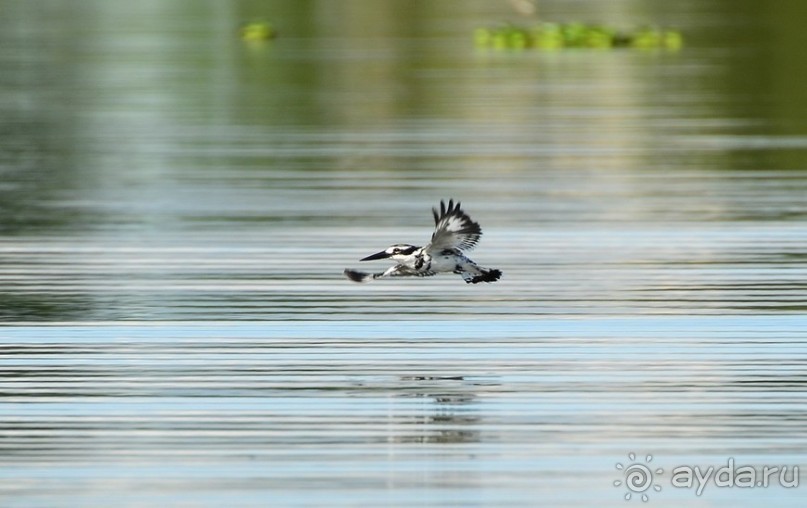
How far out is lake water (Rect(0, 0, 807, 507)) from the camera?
8.15 metres

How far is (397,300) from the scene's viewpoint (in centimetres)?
1212

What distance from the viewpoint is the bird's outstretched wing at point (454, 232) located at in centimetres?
997

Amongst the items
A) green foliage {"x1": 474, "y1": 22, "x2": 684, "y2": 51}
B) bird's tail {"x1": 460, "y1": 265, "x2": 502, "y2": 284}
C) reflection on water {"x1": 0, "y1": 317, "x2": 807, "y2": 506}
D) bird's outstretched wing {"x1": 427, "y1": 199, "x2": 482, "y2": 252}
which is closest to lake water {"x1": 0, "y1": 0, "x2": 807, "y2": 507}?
reflection on water {"x1": 0, "y1": 317, "x2": 807, "y2": 506}

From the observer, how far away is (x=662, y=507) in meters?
7.59

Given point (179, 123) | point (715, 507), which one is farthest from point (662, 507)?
point (179, 123)

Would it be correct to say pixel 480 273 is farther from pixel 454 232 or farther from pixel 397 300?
pixel 397 300

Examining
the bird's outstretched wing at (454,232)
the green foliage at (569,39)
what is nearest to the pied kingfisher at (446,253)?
the bird's outstretched wing at (454,232)

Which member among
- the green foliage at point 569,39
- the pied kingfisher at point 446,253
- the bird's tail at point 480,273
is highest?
the green foliage at point 569,39

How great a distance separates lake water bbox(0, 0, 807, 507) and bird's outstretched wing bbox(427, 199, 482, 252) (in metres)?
0.56

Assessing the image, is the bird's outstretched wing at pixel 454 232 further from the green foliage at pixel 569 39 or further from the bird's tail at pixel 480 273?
the green foliage at pixel 569 39

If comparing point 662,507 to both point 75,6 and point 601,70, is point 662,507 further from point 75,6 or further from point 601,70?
point 75,6

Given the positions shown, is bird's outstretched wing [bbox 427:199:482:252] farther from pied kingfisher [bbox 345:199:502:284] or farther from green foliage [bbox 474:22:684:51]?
green foliage [bbox 474:22:684:51]

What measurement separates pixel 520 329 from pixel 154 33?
108 feet

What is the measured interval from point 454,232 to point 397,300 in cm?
218
